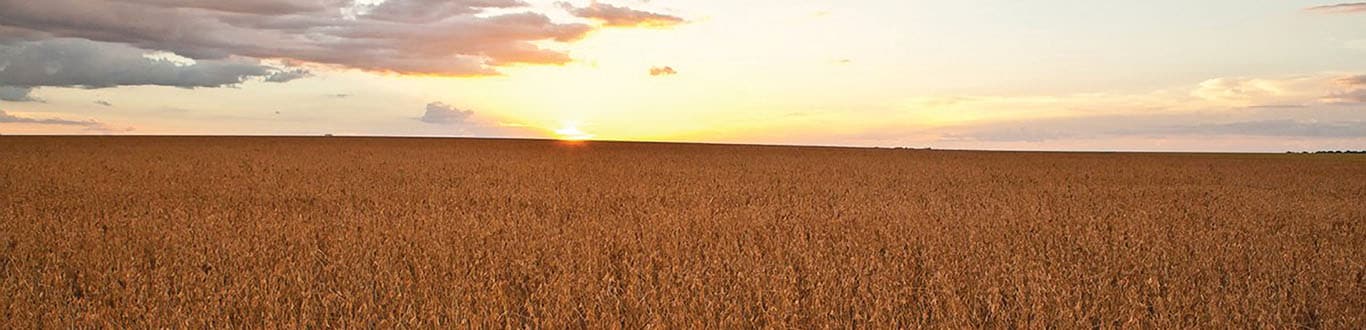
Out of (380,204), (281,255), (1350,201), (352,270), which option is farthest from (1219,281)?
(1350,201)

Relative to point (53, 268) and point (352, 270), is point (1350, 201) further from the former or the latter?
point (53, 268)

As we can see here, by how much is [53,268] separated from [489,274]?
3.35m

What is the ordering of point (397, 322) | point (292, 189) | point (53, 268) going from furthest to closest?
point (292, 189)
point (53, 268)
point (397, 322)

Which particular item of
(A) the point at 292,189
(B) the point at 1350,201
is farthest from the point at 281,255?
(B) the point at 1350,201

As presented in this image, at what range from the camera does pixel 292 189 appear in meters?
15.5

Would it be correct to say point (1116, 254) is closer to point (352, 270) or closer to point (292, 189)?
point (352, 270)

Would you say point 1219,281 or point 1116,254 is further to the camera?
point 1116,254

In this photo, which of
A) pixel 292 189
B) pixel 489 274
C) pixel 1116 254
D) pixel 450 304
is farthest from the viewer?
pixel 292 189

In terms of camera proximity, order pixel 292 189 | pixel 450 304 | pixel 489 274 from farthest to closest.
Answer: pixel 292 189
pixel 489 274
pixel 450 304

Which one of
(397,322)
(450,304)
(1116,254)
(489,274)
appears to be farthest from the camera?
(1116,254)

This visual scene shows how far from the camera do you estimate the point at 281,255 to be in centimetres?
714

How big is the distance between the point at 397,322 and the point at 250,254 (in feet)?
9.13

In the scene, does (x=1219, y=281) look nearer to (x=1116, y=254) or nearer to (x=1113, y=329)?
(x=1116, y=254)

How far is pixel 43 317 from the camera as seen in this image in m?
4.99
